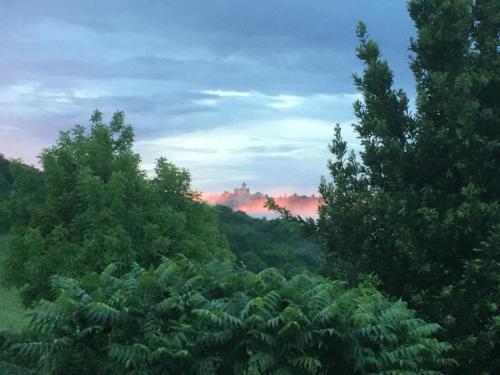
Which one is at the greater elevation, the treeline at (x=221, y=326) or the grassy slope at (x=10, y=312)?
the treeline at (x=221, y=326)

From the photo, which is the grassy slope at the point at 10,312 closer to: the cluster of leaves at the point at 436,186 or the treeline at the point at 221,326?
the cluster of leaves at the point at 436,186

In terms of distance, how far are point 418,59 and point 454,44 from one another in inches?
28.0

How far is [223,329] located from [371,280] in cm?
402

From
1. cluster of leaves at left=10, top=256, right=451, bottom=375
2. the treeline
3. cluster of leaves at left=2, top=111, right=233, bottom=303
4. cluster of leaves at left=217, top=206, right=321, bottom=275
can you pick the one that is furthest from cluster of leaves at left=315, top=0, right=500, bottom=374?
cluster of leaves at left=217, top=206, right=321, bottom=275

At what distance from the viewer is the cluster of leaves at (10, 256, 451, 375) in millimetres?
7594

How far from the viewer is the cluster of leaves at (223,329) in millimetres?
7594

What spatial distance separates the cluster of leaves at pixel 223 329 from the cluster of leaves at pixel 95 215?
66.8 feet

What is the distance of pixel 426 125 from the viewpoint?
11.8m

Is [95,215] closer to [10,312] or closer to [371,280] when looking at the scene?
[371,280]

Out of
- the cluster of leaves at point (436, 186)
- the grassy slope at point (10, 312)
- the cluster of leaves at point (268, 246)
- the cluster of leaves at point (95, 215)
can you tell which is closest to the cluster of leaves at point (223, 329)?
the cluster of leaves at point (436, 186)

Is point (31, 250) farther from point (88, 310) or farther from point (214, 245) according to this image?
point (88, 310)

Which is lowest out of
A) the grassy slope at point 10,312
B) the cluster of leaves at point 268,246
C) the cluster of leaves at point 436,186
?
the grassy slope at point 10,312

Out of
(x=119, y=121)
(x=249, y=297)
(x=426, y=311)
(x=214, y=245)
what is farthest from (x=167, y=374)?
(x=119, y=121)

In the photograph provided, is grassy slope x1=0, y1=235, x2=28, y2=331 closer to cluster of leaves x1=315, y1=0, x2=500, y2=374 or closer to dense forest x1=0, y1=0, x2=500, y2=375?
dense forest x1=0, y1=0, x2=500, y2=375
